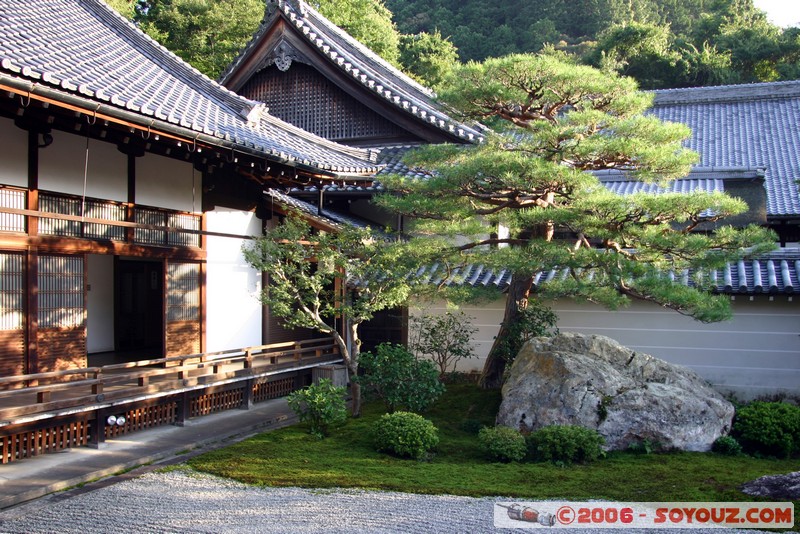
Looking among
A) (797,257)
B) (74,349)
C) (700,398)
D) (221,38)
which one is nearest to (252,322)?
(74,349)

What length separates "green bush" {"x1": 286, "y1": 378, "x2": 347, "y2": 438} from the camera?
10.5 meters

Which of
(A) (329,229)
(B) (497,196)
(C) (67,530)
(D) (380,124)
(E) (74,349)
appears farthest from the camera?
(D) (380,124)

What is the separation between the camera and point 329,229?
555 inches

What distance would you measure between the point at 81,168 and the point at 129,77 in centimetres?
210

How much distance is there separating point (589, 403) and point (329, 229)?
6555 mm

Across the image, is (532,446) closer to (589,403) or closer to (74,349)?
(589,403)

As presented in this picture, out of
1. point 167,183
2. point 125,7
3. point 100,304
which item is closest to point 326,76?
point 167,183

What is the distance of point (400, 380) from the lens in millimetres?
11281

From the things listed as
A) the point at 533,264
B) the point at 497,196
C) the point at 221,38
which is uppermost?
the point at 221,38

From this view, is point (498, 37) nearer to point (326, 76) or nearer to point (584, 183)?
point (326, 76)

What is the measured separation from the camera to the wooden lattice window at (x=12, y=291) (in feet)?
30.2

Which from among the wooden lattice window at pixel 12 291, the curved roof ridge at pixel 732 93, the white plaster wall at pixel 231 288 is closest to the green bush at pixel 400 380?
the white plaster wall at pixel 231 288

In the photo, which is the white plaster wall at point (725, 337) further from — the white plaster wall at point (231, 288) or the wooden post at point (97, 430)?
the wooden post at point (97, 430)

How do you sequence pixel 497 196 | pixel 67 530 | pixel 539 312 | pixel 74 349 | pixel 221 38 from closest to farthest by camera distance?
pixel 67 530, pixel 74 349, pixel 497 196, pixel 539 312, pixel 221 38
